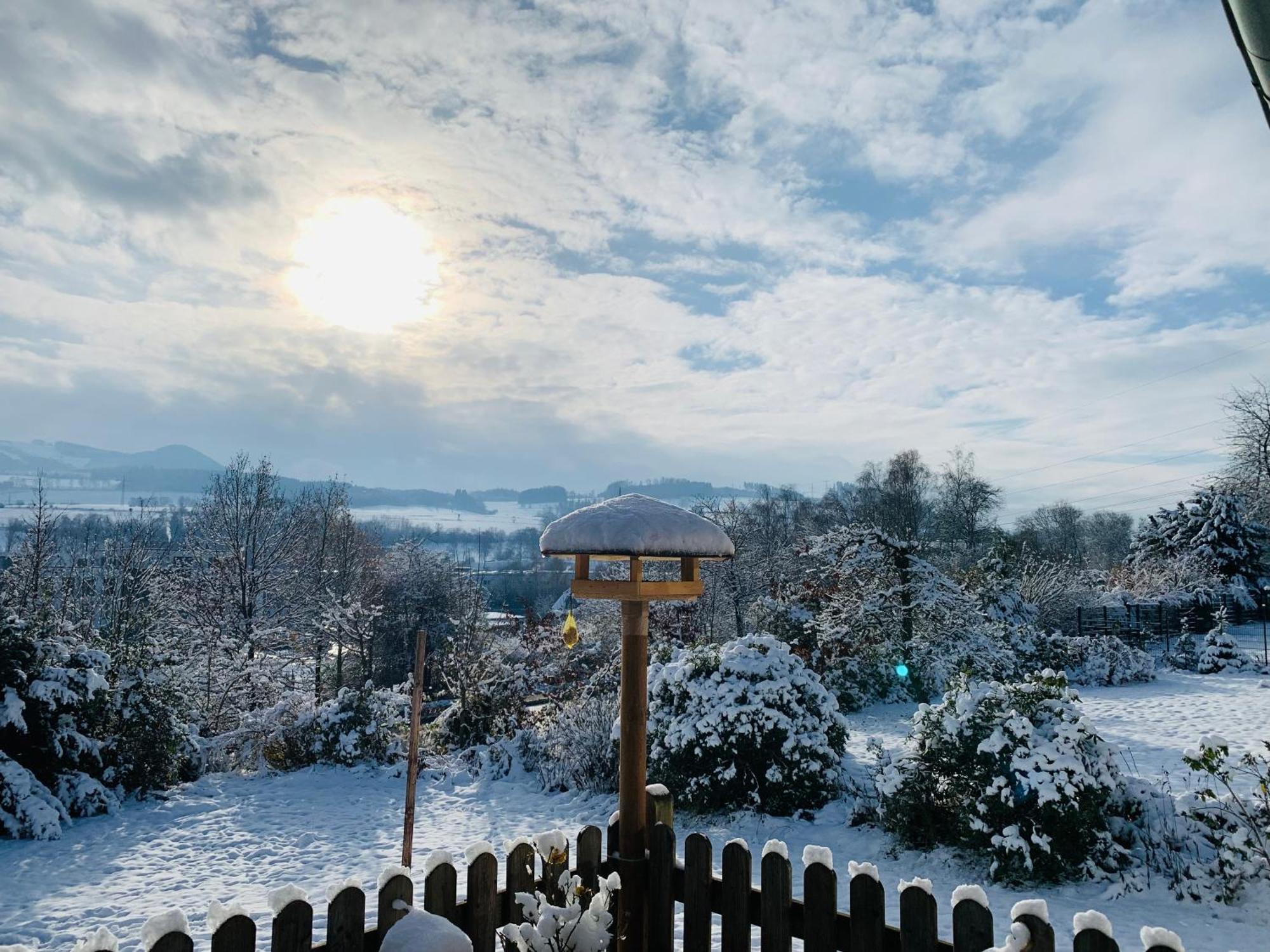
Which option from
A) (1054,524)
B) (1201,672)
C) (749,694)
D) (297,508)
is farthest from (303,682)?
(1054,524)

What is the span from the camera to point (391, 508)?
140 meters

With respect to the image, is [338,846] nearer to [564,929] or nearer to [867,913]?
[564,929]

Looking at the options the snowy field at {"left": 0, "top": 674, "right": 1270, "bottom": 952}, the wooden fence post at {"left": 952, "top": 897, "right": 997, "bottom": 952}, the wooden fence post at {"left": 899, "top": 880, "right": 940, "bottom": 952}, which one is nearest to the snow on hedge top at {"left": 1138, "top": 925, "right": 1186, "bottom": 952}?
the wooden fence post at {"left": 952, "top": 897, "right": 997, "bottom": 952}

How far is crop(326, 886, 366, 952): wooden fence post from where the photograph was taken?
2.15 m

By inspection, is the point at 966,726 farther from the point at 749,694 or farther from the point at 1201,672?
the point at 1201,672

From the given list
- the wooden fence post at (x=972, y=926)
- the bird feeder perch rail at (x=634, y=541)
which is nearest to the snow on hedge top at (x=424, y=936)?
the bird feeder perch rail at (x=634, y=541)

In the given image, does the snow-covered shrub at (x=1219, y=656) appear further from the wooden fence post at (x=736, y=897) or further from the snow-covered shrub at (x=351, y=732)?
the wooden fence post at (x=736, y=897)

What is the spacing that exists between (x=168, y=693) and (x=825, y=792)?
6735mm

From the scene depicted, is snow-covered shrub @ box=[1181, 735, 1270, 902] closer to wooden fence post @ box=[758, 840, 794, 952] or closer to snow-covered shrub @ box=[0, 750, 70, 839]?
wooden fence post @ box=[758, 840, 794, 952]

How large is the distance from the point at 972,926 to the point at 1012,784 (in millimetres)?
3092

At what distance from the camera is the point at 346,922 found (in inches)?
85.7

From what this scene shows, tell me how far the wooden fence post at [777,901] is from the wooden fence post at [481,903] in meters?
0.95

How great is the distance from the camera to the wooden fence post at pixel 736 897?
2629 millimetres

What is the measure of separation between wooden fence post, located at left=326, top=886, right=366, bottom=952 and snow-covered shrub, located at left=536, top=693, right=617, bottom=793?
16.7 ft
